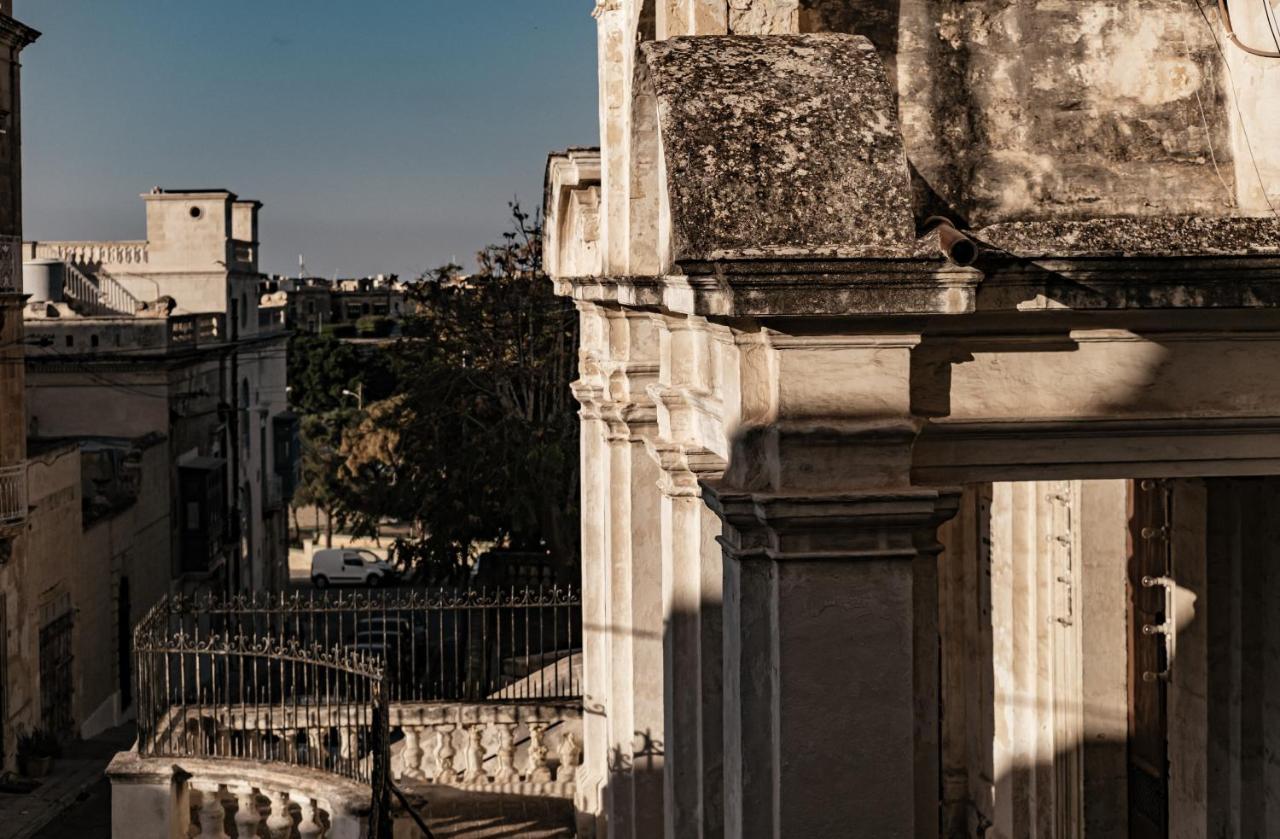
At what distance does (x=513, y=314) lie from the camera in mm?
31750

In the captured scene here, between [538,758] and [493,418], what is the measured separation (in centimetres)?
1678

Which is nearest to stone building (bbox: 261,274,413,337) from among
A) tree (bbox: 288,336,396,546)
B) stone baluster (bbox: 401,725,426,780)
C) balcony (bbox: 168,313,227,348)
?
tree (bbox: 288,336,396,546)

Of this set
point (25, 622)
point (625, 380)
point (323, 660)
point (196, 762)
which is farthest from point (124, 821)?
point (25, 622)

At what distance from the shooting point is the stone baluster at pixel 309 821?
13195mm

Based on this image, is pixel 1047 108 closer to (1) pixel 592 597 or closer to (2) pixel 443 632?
(1) pixel 592 597

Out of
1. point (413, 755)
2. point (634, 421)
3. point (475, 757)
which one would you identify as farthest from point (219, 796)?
point (634, 421)

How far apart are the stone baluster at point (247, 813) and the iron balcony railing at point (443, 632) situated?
49.2 inches

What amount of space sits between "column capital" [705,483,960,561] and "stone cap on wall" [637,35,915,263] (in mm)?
744

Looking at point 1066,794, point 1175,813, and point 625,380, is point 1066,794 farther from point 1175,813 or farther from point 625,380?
point 625,380

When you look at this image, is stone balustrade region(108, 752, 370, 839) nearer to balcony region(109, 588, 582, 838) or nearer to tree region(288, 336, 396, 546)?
balcony region(109, 588, 582, 838)

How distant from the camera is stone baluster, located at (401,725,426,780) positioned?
52.4 ft

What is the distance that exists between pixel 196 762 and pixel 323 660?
1213mm

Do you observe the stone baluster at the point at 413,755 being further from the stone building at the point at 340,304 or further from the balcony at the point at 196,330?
the stone building at the point at 340,304

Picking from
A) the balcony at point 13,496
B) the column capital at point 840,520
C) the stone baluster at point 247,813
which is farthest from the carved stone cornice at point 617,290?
the balcony at point 13,496
